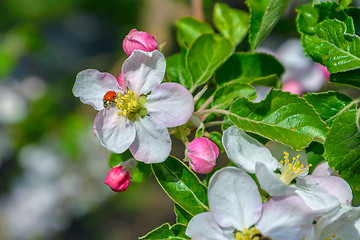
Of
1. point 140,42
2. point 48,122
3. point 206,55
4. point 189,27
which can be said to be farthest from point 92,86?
point 48,122

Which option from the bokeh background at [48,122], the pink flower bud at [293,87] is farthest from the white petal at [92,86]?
the bokeh background at [48,122]

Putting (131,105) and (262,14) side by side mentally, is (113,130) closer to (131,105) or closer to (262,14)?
(131,105)

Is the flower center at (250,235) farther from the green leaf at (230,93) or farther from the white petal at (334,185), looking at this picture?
the green leaf at (230,93)

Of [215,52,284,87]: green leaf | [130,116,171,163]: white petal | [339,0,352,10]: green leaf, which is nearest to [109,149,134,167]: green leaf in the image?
[130,116,171,163]: white petal

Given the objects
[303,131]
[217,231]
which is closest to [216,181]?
[217,231]

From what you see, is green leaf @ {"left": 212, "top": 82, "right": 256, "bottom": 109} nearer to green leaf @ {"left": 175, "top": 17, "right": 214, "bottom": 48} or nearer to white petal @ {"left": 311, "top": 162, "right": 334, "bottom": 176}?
white petal @ {"left": 311, "top": 162, "right": 334, "bottom": 176}

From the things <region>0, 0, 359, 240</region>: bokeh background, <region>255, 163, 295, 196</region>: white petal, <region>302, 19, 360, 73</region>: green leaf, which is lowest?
<region>0, 0, 359, 240</region>: bokeh background
